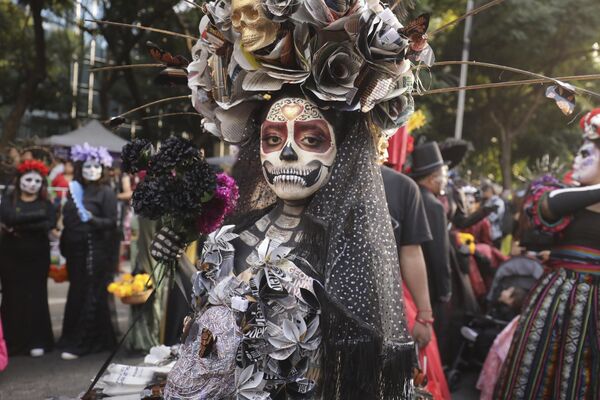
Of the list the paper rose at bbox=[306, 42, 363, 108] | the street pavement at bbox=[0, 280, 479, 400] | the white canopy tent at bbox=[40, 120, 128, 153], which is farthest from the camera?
the white canopy tent at bbox=[40, 120, 128, 153]

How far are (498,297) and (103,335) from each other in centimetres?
407

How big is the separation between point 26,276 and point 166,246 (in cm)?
436

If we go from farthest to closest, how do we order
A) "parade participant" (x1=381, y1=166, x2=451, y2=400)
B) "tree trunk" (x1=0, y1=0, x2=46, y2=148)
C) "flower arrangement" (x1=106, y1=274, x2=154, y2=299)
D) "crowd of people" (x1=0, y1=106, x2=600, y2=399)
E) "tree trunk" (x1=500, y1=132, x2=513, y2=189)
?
"tree trunk" (x1=500, y1=132, x2=513, y2=189), "tree trunk" (x1=0, y1=0, x2=46, y2=148), "flower arrangement" (x1=106, y1=274, x2=154, y2=299), "crowd of people" (x1=0, y1=106, x2=600, y2=399), "parade participant" (x1=381, y1=166, x2=451, y2=400)

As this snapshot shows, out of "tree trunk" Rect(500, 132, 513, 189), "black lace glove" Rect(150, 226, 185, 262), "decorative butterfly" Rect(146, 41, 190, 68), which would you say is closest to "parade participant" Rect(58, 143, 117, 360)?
"decorative butterfly" Rect(146, 41, 190, 68)

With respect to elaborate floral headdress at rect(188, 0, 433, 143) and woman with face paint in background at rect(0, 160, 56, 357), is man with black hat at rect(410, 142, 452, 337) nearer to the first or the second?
elaborate floral headdress at rect(188, 0, 433, 143)

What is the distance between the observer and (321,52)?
7.21 feet

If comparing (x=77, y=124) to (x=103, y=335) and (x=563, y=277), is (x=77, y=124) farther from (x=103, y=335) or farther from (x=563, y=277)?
(x=563, y=277)

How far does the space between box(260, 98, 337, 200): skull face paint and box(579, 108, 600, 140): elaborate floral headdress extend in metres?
2.20

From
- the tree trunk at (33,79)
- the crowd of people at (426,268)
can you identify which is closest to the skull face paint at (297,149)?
the crowd of people at (426,268)

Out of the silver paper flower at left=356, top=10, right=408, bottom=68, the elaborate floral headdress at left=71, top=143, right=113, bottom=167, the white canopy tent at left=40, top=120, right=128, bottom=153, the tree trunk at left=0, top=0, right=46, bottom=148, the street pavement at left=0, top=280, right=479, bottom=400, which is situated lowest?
the street pavement at left=0, top=280, right=479, bottom=400

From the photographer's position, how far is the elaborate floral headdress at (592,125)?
3688mm

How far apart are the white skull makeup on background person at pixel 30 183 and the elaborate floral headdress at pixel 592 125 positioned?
4.89 metres

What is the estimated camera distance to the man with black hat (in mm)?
4355

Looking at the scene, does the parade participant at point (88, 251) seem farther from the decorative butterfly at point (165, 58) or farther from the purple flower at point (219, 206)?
the purple flower at point (219, 206)
